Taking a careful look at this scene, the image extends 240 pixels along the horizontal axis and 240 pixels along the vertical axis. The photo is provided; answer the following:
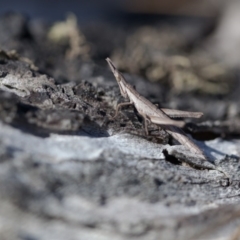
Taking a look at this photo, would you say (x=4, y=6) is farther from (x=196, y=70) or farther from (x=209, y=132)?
(x=209, y=132)

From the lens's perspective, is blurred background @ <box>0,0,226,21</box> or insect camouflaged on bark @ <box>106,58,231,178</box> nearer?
insect camouflaged on bark @ <box>106,58,231,178</box>

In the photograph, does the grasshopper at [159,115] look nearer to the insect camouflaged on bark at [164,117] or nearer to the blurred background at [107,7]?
the insect camouflaged on bark at [164,117]

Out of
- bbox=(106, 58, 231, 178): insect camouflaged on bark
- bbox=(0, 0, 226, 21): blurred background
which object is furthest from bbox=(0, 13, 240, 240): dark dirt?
bbox=(0, 0, 226, 21): blurred background

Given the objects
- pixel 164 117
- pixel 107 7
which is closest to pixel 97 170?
pixel 164 117

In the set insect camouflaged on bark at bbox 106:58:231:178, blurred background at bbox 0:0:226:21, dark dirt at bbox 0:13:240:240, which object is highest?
blurred background at bbox 0:0:226:21

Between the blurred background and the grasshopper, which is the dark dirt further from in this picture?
the blurred background

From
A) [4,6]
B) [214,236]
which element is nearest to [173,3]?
[4,6]

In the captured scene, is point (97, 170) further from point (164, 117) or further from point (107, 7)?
point (107, 7)

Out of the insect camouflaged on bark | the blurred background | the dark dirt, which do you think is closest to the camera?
the dark dirt

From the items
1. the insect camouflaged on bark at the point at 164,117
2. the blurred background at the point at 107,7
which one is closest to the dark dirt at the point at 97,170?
the insect camouflaged on bark at the point at 164,117
